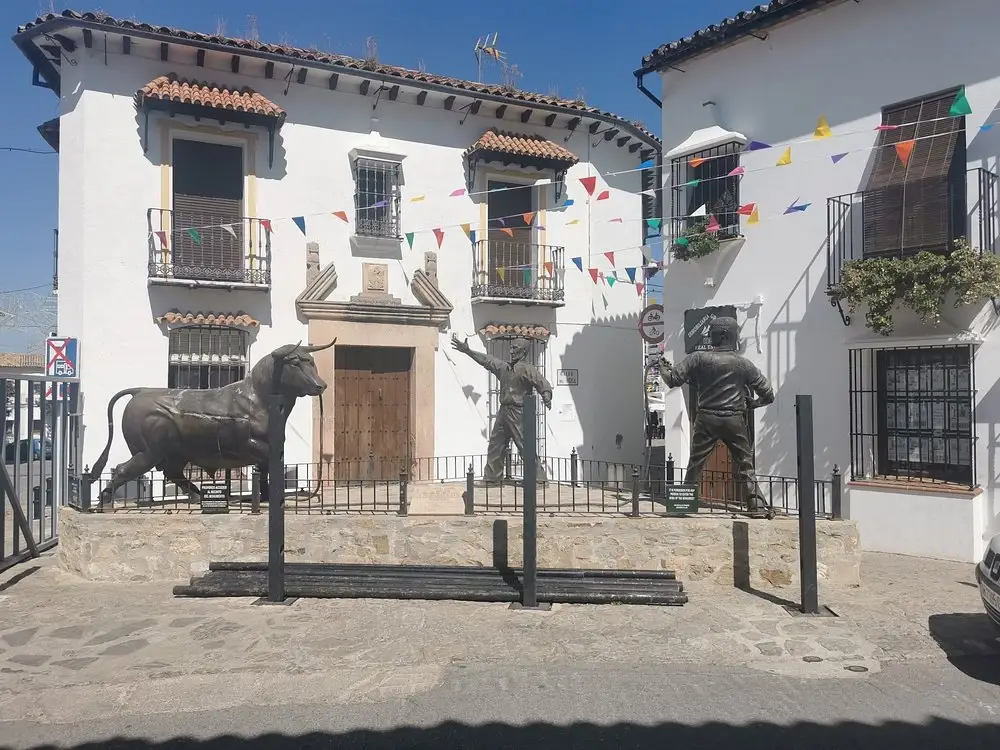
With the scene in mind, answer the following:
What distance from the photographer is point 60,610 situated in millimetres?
6371

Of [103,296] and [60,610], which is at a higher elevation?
[103,296]

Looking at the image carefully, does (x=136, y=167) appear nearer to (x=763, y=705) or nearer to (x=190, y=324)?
(x=190, y=324)

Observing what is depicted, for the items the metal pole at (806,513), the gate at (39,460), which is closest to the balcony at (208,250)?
the gate at (39,460)

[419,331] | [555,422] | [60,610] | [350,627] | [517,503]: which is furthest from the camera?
[555,422]

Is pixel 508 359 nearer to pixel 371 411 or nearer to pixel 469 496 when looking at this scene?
pixel 371 411

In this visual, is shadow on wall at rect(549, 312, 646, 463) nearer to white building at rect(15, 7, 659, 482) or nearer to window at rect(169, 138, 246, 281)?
white building at rect(15, 7, 659, 482)

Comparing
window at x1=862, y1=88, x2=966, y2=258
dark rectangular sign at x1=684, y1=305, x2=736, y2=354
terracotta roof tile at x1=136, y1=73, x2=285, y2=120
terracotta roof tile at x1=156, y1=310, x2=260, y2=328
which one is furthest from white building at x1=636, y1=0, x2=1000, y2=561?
terracotta roof tile at x1=156, y1=310, x2=260, y2=328

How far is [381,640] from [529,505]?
1656 millimetres

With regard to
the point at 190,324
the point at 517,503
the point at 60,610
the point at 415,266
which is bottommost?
the point at 60,610

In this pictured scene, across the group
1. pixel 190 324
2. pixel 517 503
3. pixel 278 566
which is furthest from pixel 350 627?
pixel 190 324

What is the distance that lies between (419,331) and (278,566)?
553 centimetres

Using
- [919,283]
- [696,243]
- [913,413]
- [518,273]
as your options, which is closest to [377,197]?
[518,273]

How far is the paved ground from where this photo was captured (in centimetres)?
412

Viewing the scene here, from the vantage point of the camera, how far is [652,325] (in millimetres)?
10727
